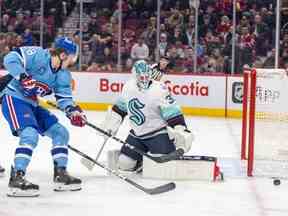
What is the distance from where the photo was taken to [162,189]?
4.91 m

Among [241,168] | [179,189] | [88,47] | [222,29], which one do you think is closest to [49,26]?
[88,47]

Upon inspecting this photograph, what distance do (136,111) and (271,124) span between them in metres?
1.00

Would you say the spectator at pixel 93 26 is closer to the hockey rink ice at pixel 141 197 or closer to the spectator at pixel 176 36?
the spectator at pixel 176 36

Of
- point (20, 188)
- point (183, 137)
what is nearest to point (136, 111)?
point (183, 137)

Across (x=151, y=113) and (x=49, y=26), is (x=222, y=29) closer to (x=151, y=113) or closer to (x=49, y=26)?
(x=49, y=26)

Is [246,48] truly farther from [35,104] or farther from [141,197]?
[141,197]

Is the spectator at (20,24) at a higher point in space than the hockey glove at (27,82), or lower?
higher

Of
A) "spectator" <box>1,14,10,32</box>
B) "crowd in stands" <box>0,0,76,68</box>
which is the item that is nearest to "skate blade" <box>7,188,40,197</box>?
"crowd in stands" <box>0,0,76,68</box>

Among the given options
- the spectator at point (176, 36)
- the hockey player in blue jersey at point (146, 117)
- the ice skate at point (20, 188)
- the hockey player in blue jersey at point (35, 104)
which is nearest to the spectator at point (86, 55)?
the spectator at point (176, 36)

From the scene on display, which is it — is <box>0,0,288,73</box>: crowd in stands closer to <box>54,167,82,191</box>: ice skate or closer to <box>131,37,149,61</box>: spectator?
<box>131,37,149,61</box>: spectator

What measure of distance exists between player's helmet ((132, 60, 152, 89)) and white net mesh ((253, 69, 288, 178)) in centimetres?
83

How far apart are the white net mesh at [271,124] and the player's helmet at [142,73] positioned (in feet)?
2.71

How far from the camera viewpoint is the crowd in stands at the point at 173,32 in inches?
441

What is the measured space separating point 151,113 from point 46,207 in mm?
1354
